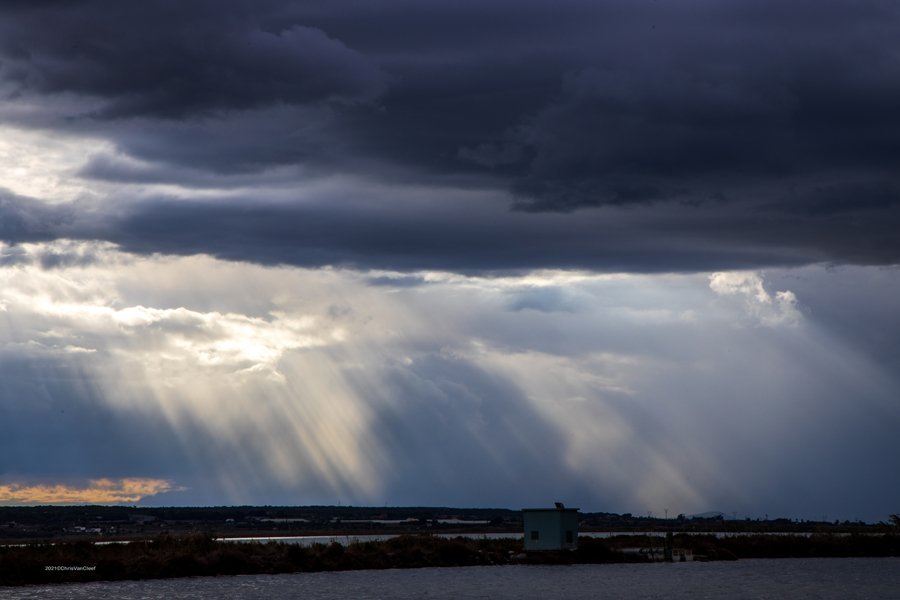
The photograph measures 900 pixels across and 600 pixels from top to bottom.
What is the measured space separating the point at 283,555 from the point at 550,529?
1100 inches

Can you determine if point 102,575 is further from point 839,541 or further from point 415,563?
point 839,541

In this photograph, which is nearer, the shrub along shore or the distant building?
the shrub along shore

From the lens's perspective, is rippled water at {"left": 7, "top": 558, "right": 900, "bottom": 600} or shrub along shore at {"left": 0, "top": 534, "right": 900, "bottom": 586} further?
shrub along shore at {"left": 0, "top": 534, "right": 900, "bottom": 586}

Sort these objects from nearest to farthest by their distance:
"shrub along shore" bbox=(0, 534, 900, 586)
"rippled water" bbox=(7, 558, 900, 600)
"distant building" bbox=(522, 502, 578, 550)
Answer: "rippled water" bbox=(7, 558, 900, 600), "shrub along shore" bbox=(0, 534, 900, 586), "distant building" bbox=(522, 502, 578, 550)

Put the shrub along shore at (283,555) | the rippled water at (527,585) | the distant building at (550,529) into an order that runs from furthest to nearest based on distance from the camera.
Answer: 1. the distant building at (550,529)
2. the shrub along shore at (283,555)
3. the rippled water at (527,585)

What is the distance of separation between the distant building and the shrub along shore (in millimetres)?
1175

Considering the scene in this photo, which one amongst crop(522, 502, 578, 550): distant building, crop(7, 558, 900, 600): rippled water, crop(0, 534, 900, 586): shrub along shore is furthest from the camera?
crop(522, 502, 578, 550): distant building

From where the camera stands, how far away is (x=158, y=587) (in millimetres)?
96250

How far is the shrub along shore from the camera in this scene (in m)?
101

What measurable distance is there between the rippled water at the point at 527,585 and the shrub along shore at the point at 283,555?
6.10 ft

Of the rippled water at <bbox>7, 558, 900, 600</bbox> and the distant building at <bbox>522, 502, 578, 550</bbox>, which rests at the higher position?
the distant building at <bbox>522, 502, 578, 550</bbox>

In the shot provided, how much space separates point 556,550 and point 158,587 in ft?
148

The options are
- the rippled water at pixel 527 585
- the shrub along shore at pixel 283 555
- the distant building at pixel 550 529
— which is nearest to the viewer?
the rippled water at pixel 527 585

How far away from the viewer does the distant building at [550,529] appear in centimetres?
12306
